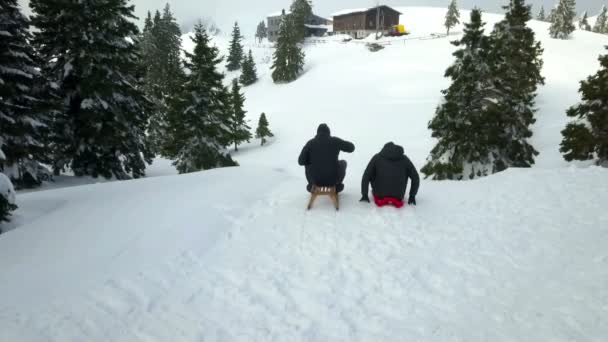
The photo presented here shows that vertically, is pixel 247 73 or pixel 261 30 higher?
pixel 261 30

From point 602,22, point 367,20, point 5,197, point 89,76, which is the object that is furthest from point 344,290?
point 602,22

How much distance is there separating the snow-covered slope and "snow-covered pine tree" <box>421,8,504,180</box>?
281 inches

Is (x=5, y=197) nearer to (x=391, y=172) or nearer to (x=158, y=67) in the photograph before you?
(x=391, y=172)

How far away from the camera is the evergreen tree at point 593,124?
15055mm

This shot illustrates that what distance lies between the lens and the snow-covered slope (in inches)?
142

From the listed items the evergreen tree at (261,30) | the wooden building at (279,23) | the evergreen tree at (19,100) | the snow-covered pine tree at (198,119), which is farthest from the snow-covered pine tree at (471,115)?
the evergreen tree at (261,30)

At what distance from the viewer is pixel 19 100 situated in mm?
10047

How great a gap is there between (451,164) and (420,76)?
128 ft

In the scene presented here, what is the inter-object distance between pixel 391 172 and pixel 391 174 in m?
0.04

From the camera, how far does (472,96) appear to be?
17.2m

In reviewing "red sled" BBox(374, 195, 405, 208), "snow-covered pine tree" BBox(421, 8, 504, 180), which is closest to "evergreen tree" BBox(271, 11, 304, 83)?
"snow-covered pine tree" BBox(421, 8, 504, 180)

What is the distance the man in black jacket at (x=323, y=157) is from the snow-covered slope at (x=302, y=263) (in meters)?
0.71

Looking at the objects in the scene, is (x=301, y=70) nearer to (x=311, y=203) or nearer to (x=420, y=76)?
(x=420, y=76)

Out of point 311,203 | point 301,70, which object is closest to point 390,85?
point 301,70
